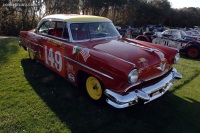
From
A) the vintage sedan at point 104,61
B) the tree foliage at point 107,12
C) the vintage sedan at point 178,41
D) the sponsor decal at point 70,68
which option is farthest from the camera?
the tree foliage at point 107,12

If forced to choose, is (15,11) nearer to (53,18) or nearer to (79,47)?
(53,18)

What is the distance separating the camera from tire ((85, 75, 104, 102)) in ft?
11.2

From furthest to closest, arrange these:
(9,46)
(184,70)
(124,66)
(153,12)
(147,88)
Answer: (153,12) → (9,46) → (184,70) → (147,88) → (124,66)

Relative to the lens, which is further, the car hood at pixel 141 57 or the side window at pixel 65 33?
the side window at pixel 65 33

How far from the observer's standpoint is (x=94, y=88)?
11.7 ft

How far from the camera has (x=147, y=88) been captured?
3.23 meters

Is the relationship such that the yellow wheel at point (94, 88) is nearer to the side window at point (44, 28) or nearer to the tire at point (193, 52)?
the side window at point (44, 28)

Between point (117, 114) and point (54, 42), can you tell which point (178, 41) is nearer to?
point (54, 42)

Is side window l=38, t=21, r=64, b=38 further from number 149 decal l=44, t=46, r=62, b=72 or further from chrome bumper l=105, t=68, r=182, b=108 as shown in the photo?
chrome bumper l=105, t=68, r=182, b=108

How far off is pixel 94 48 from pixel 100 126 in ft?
4.59

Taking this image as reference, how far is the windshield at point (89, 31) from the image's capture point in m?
4.08

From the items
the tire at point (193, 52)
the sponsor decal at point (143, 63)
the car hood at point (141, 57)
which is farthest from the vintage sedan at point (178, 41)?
the sponsor decal at point (143, 63)

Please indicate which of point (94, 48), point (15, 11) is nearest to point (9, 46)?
point (94, 48)

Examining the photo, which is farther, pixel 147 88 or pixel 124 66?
pixel 147 88
